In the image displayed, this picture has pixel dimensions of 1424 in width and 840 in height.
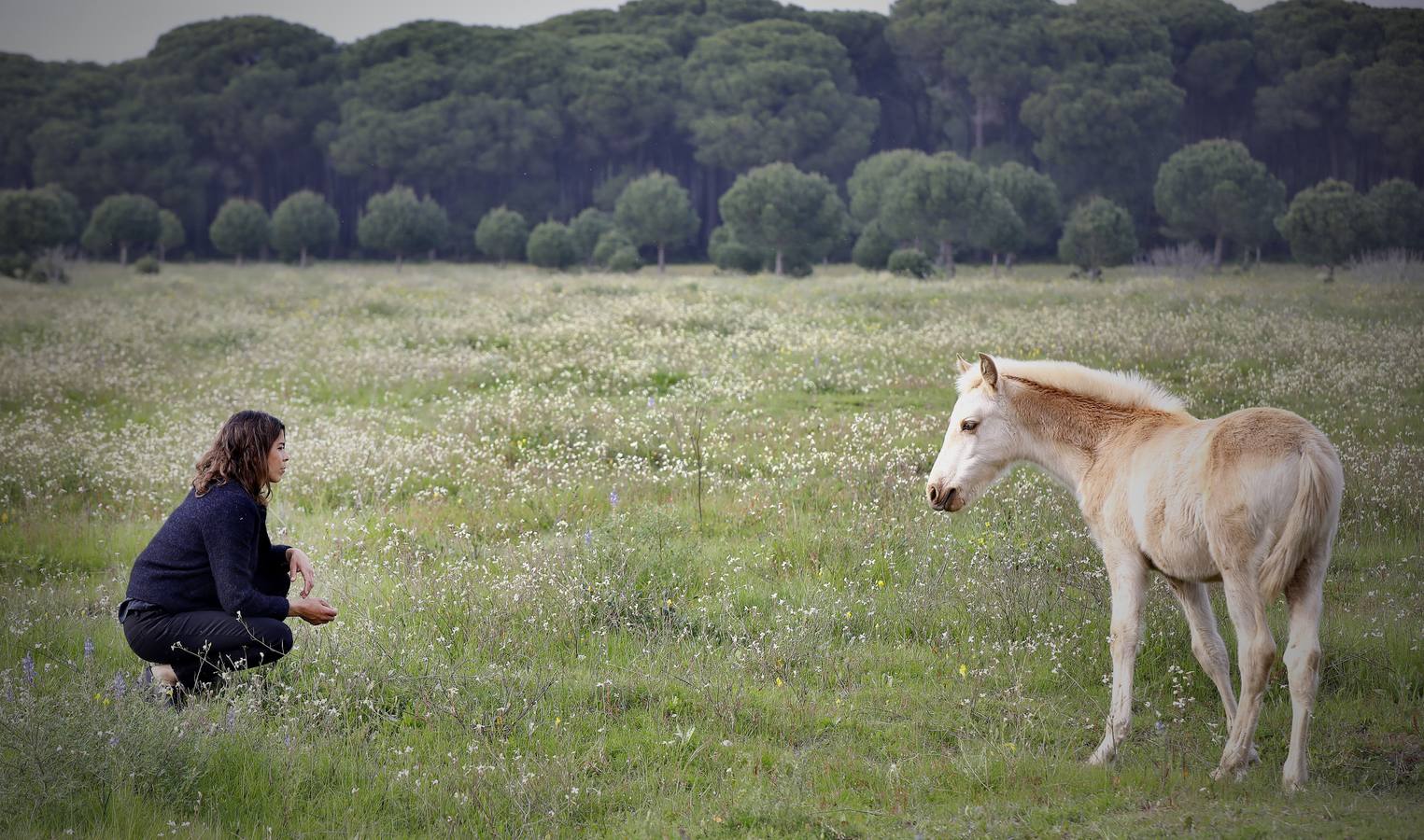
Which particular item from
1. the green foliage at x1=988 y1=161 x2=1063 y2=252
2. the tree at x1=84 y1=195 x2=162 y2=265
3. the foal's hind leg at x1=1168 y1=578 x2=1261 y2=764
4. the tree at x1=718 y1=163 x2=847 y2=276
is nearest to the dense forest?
the green foliage at x1=988 y1=161 x2=1063 y2=252

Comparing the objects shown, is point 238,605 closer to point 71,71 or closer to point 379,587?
point 379,587

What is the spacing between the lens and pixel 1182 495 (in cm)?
532

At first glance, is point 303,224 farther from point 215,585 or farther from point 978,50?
point 215,585

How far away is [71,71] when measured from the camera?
91.9m

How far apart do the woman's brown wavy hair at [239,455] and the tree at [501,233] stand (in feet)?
222

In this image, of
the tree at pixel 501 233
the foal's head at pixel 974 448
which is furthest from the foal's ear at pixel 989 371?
the tree at pixel 501 233

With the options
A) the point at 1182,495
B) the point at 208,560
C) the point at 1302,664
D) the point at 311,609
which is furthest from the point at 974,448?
the point at 208,560

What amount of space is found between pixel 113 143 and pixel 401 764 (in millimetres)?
92868

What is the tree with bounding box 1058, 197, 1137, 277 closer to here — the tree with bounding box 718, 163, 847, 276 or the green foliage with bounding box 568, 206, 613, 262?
the tree with bounding box 718, 163, 847, 276

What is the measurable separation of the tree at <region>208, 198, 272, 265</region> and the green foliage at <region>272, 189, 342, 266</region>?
86cm

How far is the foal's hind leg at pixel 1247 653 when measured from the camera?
5055mm

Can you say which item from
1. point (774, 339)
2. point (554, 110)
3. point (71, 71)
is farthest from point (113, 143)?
point (774, 339)

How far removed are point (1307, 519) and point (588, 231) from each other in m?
67.6

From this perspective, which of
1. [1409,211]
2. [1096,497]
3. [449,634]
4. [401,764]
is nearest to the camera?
[401,764]
